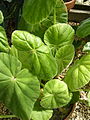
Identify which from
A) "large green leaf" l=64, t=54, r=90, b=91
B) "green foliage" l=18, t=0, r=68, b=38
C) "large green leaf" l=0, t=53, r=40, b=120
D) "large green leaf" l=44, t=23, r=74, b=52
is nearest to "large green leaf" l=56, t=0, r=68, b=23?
"green foliage" l=18, t=0, r=68, b=38

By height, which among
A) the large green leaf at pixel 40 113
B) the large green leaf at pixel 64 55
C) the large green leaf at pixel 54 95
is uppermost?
the large green leaf at pixel 64 55

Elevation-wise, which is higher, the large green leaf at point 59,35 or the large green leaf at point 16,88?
the large green leaf at point 59,35

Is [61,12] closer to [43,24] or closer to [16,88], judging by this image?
[43,24]

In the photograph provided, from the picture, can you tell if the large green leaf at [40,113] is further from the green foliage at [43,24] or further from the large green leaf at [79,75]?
the green foliage at [43,24]

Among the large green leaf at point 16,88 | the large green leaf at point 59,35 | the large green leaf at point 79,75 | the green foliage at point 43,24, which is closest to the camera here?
the large green leaf at point 16,88

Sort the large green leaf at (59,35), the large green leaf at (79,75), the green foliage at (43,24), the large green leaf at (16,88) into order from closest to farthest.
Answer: the large green leaf at (16,88), the large green leaf at (79,75), the large green leaf at (59,35), the green foliage at (43,24)

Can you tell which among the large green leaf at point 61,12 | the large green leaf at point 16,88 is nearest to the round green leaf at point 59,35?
the large green leaf at point 61,12

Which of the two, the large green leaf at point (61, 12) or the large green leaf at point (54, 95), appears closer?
the large green leaf at point (54, 95)
